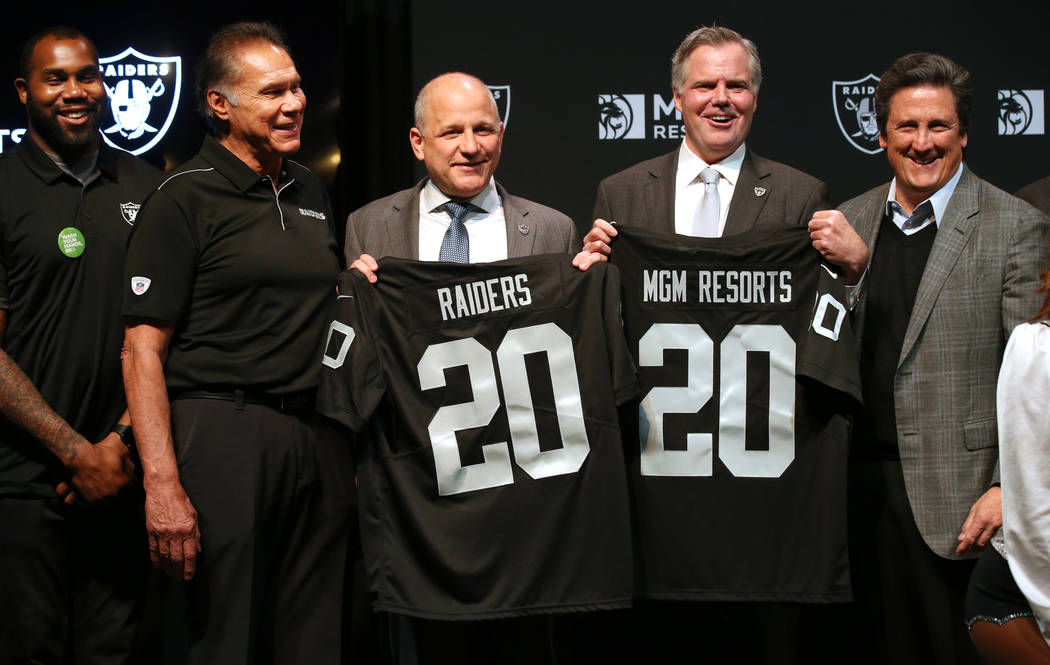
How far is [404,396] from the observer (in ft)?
8.95

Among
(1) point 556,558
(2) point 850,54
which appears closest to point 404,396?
(1) point 556,558

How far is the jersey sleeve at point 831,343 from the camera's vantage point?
2680mm

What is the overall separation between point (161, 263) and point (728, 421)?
152 cm

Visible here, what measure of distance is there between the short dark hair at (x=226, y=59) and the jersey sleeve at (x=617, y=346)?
1.09 metres

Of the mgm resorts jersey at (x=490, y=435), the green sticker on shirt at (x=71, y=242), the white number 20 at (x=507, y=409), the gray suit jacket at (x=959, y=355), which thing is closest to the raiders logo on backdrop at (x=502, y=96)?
the mgm resorts jersey at (x=490, y=435)

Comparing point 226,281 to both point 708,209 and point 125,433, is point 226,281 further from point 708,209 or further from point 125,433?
point 708,209

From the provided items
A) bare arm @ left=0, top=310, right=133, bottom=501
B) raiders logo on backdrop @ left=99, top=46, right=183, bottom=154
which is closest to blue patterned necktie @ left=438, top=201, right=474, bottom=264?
bare arm @ left=0, top=310, right=133, bottom=501

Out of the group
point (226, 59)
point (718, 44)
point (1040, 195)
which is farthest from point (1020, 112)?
point (226, 59)

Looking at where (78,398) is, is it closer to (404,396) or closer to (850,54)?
(404,396)

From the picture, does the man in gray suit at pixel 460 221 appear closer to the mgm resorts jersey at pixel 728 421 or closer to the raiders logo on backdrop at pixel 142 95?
the mgm resorts jersey at pixel 728 421

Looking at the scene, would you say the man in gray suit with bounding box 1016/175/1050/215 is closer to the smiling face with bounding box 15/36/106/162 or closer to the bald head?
the bald head

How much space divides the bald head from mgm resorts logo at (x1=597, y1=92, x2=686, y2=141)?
3.49ft

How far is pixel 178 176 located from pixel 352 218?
54 centimetres

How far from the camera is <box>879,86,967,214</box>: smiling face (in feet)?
9.29
